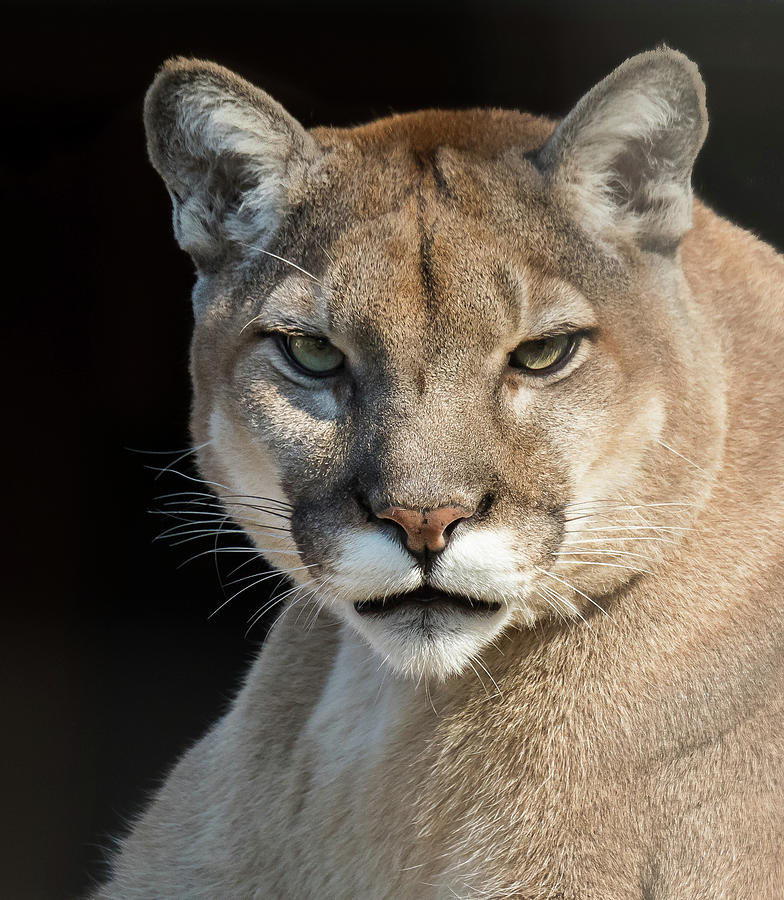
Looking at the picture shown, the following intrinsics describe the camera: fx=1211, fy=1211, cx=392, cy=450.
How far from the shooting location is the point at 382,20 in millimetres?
2773

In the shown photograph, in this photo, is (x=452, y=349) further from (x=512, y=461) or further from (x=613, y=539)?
(x=613, y=539)

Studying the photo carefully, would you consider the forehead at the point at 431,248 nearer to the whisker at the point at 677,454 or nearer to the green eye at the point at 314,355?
the green eye at the point at 314,355

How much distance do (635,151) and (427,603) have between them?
81 centimetres

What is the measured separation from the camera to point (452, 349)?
1779 mm

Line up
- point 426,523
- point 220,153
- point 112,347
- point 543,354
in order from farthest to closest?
point 112,347, point 220,153, point 543,354, point 426,523

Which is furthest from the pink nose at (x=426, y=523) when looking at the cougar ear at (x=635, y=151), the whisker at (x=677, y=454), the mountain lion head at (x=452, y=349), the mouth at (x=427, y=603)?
the cougar ear at (x=635, y=151)

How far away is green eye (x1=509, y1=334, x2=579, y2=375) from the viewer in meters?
1.84

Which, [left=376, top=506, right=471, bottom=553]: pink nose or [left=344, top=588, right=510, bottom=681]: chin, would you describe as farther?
[left=344, top=588, right=510, bottom=681]: chin

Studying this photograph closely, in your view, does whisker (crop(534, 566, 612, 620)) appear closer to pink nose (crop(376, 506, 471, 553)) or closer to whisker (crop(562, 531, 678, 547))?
whisker (crop(562, 531, 678, 547))

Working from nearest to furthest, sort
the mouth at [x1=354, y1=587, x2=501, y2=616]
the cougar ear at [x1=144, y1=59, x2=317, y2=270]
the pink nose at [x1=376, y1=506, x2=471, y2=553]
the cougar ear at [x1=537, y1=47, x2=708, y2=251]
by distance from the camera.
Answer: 1. the pink nose at [x1=376, y1=506, x2=471, y2=553]
2. the mouth at [x1=354, y1=587, x2=501, y2=616]
3. the cougar ear at [x1=537, y1=47, x2=708, y2=251]
4. the cougar ear at [x1=144, y1=59, x2=317, y2=270]

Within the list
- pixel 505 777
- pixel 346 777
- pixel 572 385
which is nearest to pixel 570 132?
pixel 572 385

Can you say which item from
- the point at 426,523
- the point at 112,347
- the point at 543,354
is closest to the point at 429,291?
the point at 543,354

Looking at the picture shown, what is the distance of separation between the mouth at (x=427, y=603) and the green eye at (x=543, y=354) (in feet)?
1.19

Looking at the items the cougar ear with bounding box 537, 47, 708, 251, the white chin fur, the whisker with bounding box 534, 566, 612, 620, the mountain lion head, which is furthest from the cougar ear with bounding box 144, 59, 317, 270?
the whisker with bounding box 534, 566, 612, 620
